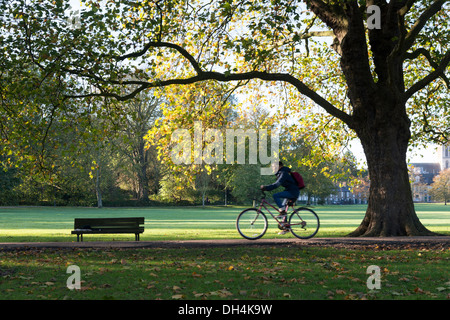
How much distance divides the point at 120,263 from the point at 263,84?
42.3 ft

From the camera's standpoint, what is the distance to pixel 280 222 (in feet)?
48.6

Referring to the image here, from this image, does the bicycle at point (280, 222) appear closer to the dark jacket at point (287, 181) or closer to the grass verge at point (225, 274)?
the dark jacket at point (287, 181)

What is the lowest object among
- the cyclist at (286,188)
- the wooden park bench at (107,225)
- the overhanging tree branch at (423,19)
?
the wooden park bench at (107,225)

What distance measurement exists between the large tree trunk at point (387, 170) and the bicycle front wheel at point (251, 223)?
3.71 m

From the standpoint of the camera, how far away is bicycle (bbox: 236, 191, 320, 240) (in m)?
14.4

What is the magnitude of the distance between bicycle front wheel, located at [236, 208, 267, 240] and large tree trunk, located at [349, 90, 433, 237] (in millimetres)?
3709

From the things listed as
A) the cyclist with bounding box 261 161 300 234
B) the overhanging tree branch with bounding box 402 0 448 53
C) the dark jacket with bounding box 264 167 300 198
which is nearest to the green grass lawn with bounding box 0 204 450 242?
the cyclist with bounding box 261 161 300 234

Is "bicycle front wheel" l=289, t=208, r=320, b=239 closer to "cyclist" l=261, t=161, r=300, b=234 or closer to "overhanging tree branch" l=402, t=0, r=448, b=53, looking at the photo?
"cyclist" l=261, t=161, r=300, b=234

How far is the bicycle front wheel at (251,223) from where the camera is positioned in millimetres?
14367

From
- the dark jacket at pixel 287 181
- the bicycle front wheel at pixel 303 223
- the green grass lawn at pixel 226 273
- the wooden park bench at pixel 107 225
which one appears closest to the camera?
the green grass lawn at pixel 226 273

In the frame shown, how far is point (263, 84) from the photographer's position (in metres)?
21.6

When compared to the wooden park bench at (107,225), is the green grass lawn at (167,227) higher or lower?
lower

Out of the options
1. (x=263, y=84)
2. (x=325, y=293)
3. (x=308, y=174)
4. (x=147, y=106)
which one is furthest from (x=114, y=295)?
(x=308, y=174)

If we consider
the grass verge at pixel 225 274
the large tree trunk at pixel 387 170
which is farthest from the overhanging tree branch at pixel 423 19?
the grass verge at pixel 225 274
